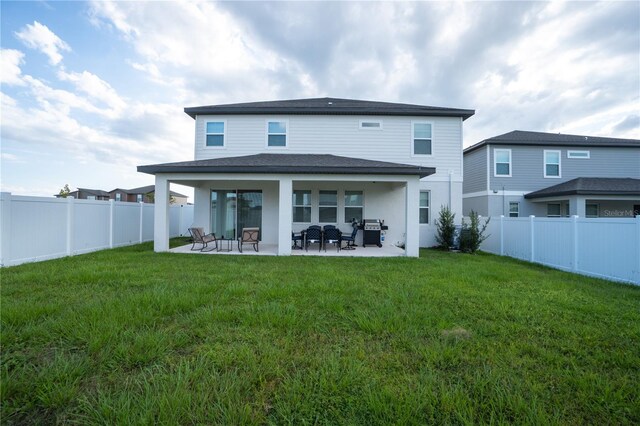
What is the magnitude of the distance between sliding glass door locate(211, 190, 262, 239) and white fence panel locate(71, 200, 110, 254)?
3.85 metres

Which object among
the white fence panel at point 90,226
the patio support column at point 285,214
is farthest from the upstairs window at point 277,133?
the white fence panel at point 90,226

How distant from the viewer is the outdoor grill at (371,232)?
37.1 ft

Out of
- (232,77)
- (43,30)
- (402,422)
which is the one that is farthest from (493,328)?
(232,77)

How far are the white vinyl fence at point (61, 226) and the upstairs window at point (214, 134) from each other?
163 inches

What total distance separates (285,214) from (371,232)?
4.01 metres

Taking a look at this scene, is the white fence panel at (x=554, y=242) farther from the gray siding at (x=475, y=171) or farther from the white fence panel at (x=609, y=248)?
the gray siding at (x=475, y=171)

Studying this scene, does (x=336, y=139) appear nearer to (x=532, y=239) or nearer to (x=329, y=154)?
(x=329, y=154)

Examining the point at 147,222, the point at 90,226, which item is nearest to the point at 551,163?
the point at 147,222

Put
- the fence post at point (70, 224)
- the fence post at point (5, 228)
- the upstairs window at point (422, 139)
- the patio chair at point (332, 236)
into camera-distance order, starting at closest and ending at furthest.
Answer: the fence post at point (5, 228) < the fence post at point (70, 224) < the patio chair at point (332, 236) < the upstairs window at point (422, 139)

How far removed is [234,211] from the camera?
12.3 metres

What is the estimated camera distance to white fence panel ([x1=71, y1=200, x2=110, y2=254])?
869cm

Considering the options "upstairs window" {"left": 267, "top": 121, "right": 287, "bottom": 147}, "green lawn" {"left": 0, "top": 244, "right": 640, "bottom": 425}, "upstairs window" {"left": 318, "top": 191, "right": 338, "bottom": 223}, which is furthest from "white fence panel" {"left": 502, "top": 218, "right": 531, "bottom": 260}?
"upstairs window" {"left": 267, "top": 121, "right": 287, "bottom": 147}

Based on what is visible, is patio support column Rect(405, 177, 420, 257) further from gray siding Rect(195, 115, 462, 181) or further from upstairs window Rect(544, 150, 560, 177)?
upstairs window Rect(544, 150, 560, 177)

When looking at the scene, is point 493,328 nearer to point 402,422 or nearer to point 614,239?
point 402,422
